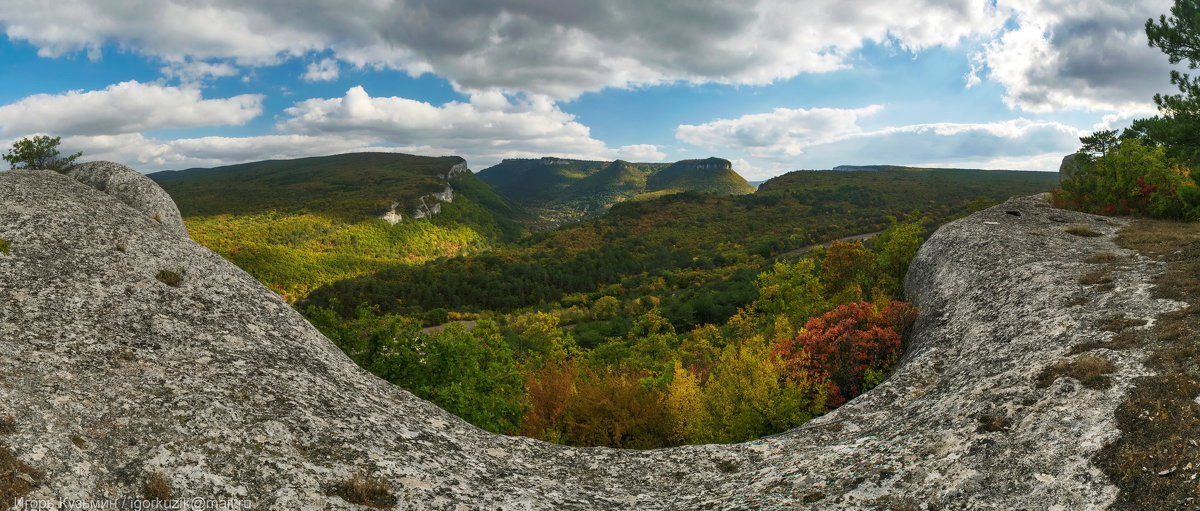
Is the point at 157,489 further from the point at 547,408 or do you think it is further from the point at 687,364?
the point at 687,364

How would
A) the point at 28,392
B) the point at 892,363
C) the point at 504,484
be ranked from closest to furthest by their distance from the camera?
the point at 28,392
the point at 504,484
the point at 892,363

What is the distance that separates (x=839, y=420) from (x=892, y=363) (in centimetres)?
852

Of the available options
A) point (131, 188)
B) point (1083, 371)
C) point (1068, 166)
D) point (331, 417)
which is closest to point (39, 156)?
point (131, 188)

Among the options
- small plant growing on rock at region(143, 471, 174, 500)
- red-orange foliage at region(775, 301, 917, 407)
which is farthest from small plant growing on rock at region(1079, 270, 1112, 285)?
small plant growing on rock at region(143, 471, 174, 500)

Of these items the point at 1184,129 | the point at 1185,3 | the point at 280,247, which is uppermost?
the point at 1185,3

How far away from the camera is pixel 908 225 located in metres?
33.9

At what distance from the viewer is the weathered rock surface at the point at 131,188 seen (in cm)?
1662

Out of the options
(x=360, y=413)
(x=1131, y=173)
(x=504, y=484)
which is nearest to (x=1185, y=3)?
(x=1131, y=173)

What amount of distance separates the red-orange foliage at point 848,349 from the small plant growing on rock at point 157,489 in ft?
53.1

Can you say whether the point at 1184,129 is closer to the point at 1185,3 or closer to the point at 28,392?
the point at 1185,3

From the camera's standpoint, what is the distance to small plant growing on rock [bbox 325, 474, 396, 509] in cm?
741

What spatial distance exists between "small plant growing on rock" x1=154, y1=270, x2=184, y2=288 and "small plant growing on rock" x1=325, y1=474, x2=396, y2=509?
7804 millimetres

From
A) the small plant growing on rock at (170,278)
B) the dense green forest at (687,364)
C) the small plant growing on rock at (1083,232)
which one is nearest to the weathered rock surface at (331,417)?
the small plant growing on rock at (170,278)

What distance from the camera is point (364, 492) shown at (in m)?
7.48
